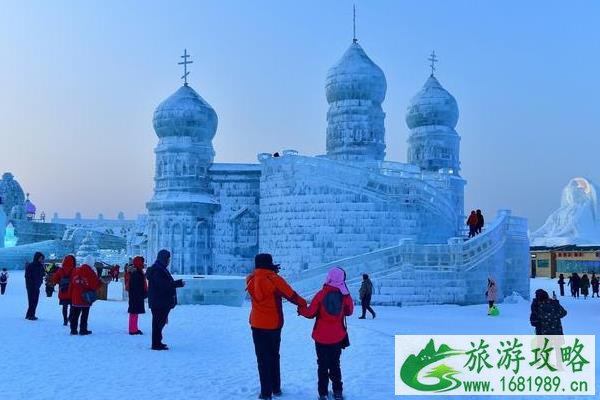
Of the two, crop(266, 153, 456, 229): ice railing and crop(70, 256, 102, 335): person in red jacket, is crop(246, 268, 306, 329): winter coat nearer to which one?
crop(70, 256, 102, 335): person in red jacket

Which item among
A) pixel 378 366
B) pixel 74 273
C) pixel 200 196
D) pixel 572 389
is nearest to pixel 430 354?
pixel 378 366

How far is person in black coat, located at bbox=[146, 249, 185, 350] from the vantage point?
10.9 meters

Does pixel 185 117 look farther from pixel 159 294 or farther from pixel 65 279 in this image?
pixel 159 294

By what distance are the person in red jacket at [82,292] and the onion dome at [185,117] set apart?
22.7m

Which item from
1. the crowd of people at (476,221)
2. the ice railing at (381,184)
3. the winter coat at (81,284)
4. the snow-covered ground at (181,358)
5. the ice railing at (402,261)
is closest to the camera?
the snow-covered ground at (181,358)

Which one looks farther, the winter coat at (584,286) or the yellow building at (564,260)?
the yellow building at (564,260)

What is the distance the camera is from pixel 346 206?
28969 millimetres

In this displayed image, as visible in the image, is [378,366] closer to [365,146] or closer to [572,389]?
[572,389]

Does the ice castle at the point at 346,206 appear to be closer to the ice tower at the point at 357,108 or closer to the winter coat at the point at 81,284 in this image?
the ice tower at the point at 357,108

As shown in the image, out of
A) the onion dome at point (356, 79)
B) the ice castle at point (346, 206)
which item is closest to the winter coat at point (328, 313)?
the ice castle at point (346, 206)

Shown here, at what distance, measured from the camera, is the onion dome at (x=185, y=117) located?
34.8 m

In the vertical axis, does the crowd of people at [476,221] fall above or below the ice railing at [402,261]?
above

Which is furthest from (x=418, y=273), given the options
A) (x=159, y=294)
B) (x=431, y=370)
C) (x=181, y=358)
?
(x=431, y=370)

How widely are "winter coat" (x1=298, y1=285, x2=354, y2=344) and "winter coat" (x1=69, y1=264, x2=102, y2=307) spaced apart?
6.22m
